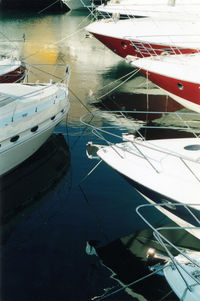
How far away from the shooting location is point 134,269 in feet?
19.4

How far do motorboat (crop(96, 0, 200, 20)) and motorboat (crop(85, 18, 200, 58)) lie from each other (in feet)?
1.14

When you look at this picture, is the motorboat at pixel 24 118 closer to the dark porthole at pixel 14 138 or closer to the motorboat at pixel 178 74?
the dark porthole at pixel 14 138

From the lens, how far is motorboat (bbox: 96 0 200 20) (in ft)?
49.1

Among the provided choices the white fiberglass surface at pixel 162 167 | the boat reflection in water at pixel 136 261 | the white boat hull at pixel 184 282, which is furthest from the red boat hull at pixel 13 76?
the white boat hull at pixel 184 282

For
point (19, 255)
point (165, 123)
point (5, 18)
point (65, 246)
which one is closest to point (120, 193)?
point (65, 246)

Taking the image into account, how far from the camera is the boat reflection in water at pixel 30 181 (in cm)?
714

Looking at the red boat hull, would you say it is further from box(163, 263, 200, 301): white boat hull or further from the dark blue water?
box(163, 263, 200, 301): white boat hull

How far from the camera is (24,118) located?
26.7 ft

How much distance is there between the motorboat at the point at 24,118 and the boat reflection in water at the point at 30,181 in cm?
20

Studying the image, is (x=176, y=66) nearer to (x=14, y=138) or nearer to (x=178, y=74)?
(x=178, y=74)

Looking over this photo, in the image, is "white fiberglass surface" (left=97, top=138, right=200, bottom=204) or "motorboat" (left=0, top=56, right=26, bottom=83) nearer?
"white fiberglass surface" (left=97, top=138, right=200, bottom=204)

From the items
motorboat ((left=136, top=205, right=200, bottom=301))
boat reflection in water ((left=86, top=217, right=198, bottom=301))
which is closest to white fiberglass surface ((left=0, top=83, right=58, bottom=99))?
boat reflection in water ((left=86, top=217, right=198, bottom=301))

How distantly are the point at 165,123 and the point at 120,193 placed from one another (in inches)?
153

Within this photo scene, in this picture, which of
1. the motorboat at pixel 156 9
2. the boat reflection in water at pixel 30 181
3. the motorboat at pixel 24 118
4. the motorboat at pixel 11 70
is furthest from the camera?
the motorboat at pixel 156 9
